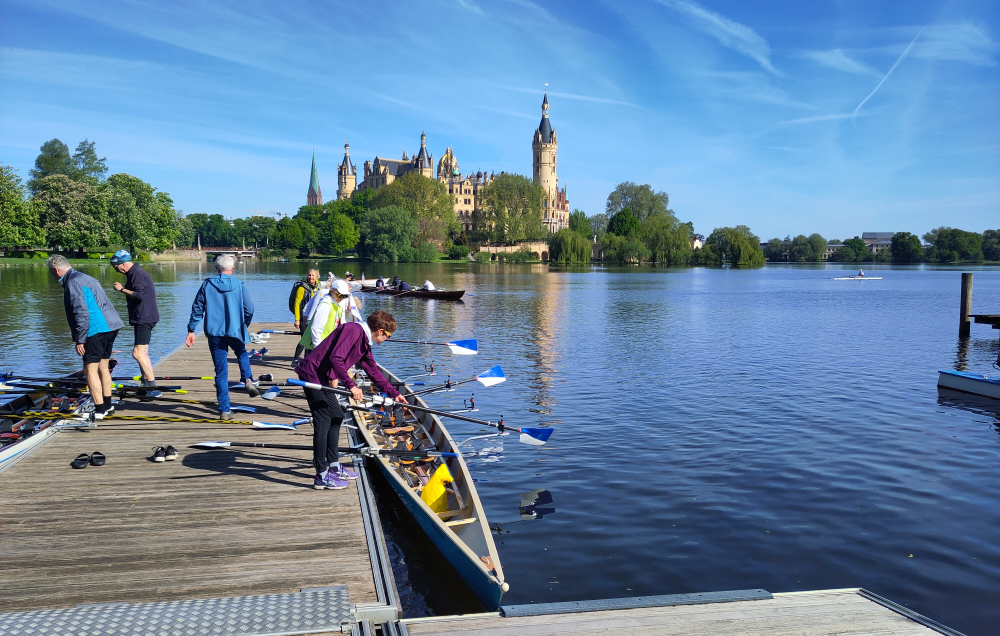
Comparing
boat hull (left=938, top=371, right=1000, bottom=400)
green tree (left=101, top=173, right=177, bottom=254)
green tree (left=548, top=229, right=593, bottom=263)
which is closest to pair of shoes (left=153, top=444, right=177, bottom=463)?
boat hull (left=938, top=371, right=1000, bottom=400)

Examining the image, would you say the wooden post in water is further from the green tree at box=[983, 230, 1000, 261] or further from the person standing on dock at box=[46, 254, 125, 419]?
the green tree at box=[983, 230, 1000, 261]

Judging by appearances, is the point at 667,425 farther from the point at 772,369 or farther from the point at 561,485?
the point at 772,369

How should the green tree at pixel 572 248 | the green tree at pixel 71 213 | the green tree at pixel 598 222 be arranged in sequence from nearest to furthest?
the green tree at pixel 71 213, the green tree at pixel 572 248, the green tree at pixel 598 222

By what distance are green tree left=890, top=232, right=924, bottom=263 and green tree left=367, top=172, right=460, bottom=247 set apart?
12125cm

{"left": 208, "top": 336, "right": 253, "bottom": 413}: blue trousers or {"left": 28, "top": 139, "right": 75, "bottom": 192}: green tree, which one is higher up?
{"left": 28, "top": 139, "right": 75, "bottom": 192}: green tree

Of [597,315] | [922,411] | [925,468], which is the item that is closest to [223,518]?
[925,468]

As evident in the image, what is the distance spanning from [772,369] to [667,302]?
25330 millimetres

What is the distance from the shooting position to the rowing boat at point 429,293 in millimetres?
40725

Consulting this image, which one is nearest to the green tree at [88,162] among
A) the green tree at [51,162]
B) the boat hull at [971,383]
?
the green tree at [51,162]

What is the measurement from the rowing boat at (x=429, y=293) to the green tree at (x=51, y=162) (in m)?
69.8

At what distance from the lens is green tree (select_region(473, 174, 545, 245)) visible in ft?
404

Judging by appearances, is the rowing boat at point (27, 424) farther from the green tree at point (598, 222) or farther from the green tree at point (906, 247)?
the green tree at point (906, 247)

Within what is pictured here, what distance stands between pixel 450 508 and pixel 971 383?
14.6 meters

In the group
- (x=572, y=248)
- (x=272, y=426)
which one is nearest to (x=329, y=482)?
(x=272, y=426)
